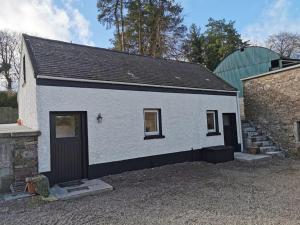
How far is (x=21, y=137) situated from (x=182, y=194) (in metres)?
4.76

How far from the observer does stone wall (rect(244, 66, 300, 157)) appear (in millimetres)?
12211

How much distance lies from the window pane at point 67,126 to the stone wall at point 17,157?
2.73 ft

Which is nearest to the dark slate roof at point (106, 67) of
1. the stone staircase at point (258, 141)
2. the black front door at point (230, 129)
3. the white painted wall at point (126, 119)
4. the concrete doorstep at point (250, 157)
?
the white painted wall at point (126, 119)

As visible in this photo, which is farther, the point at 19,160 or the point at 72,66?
the point at 72,66

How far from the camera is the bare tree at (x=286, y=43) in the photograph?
33.8 metres

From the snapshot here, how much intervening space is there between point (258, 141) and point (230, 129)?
5.26ft

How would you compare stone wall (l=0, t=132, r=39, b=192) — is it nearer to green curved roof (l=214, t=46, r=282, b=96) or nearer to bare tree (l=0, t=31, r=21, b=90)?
green curved roof (l=214, t=46, r=282, b=96)

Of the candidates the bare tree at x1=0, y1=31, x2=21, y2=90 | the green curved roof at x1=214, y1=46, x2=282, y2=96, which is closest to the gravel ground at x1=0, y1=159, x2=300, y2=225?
the green curved roof at x1=214, y1=46, x2=282, y2=96

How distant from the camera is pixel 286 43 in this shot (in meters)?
34.9

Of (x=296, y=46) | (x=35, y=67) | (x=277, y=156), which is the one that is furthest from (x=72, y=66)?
(x=296, y=46)

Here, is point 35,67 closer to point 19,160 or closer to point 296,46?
point 19,160

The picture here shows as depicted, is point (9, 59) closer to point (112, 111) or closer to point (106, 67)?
point (106, 67)

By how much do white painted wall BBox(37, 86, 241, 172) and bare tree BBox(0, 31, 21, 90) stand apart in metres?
25.8

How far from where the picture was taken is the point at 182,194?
21.7 ft
